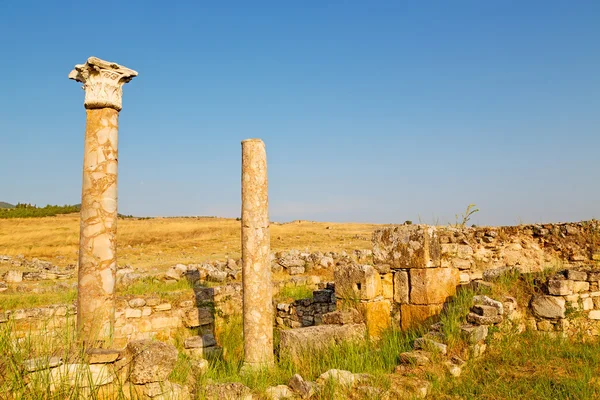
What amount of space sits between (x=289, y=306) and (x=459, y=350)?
568 cm

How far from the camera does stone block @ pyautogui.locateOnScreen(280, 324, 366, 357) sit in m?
7.34

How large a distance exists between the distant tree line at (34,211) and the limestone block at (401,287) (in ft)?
132

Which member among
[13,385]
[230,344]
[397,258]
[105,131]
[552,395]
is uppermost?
[105,131]

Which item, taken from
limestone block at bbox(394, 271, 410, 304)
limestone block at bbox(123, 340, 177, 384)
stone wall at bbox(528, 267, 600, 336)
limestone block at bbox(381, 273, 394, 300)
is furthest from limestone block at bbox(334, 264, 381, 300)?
limestone block at bbox(123, 340, 177, 384)

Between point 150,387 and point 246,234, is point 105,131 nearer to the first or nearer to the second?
point 246,234

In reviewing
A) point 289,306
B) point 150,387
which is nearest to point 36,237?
point 289,306

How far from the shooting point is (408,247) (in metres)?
9.06

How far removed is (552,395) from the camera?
17.1ft

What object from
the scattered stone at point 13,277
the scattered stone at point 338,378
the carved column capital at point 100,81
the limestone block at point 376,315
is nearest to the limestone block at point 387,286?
the limestone block at point 376,315

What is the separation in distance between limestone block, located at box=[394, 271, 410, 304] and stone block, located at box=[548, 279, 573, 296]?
2.49 m

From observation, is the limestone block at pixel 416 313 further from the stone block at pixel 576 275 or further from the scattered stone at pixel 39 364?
the scattered stone at pixel 39 364

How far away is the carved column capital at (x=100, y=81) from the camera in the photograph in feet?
25.3

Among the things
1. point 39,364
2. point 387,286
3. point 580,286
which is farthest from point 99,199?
point 580,286

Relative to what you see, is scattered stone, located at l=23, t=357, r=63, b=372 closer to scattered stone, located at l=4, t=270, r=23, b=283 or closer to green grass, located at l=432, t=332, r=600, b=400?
green grass, located at l=432, t=332, r=600, b=400
